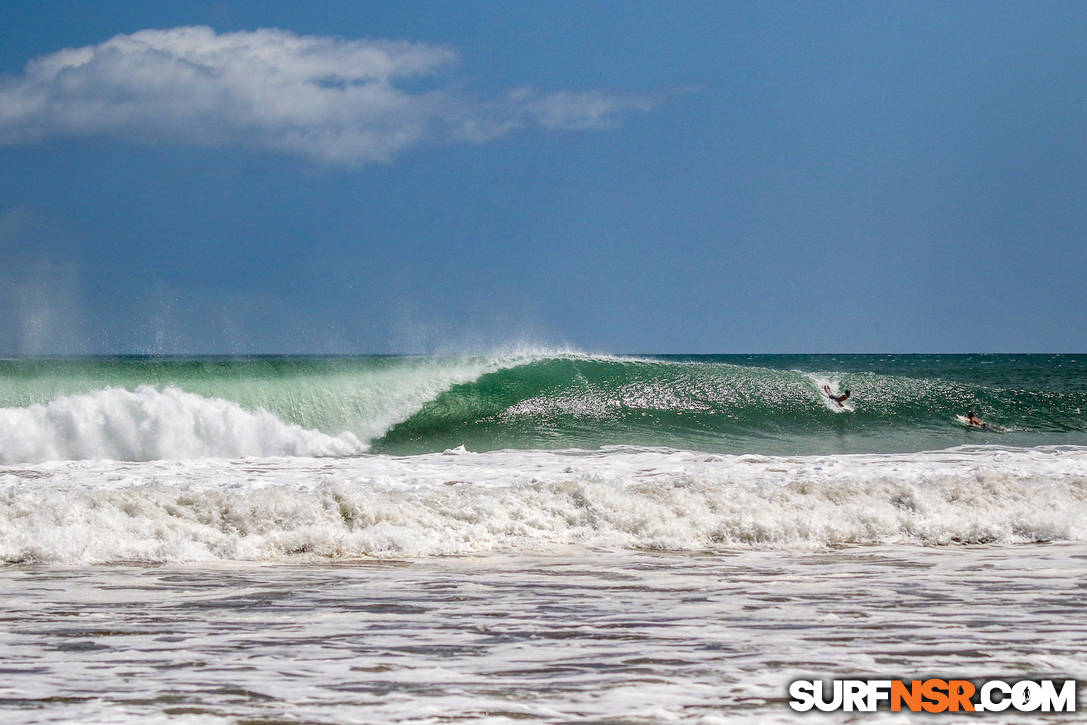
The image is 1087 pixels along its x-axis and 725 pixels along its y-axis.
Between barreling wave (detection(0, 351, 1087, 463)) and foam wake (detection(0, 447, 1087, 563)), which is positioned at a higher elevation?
barreling wave (detection(0, 351, 1087, 463))

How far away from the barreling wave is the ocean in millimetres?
93

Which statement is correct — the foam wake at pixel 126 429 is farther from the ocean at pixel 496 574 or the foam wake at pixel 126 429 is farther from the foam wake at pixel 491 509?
the foam wake at pixel 491 509

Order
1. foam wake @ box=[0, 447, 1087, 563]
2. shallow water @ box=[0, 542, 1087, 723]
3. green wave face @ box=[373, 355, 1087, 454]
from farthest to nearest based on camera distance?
green wave face @ box=[373, 355, 1087, 454]
foam wake @ box=[0, 447, 1087, 563]
shallow water @ box=[0, 542, 1087, 723]

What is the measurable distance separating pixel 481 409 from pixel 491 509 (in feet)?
36.7

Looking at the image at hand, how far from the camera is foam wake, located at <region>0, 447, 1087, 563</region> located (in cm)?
782

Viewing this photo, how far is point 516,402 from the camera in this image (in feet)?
66.3

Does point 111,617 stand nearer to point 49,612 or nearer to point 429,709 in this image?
point 49,612

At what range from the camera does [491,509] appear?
867cm

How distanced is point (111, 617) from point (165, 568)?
1.77 metres

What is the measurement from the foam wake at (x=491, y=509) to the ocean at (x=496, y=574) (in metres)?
0.03

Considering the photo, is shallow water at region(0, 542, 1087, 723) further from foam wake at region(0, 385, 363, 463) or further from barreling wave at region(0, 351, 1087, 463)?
barreling wave at region(0, 351, 1087, 463)

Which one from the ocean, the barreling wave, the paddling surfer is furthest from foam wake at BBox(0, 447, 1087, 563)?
the paddling surfer

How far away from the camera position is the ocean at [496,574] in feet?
12.9

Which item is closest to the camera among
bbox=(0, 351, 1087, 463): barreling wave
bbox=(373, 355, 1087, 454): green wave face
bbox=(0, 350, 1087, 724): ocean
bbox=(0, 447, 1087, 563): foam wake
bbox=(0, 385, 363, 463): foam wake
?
bbox=(0, 350, 1087, 724): ocean
